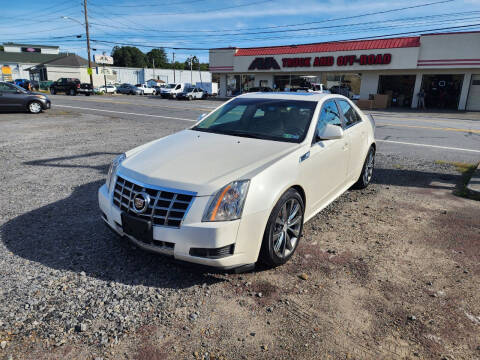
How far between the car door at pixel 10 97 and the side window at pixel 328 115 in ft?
54.5

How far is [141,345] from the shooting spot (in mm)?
2445

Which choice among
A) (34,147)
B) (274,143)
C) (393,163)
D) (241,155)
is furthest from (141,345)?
(34,147)

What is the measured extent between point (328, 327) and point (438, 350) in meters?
0.74

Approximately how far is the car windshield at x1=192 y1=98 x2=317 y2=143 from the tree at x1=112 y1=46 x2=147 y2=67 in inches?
5137

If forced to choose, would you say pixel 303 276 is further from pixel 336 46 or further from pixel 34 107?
pixel 336 46

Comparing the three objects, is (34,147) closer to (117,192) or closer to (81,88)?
(117,192)

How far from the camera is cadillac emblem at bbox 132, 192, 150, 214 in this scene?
2988 mm

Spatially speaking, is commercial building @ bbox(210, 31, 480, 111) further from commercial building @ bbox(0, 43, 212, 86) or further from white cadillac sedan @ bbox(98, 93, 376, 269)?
white cadillac sedan @ bbox(98, 93, 376, 269)

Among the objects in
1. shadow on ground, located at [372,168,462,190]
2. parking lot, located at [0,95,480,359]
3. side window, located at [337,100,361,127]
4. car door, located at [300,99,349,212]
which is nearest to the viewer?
parking lot, located at [0,95,480,359]

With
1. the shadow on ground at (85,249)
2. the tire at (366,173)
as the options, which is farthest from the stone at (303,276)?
the tire at (366,173)

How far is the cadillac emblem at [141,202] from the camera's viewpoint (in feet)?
9.80

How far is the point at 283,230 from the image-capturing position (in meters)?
3.38

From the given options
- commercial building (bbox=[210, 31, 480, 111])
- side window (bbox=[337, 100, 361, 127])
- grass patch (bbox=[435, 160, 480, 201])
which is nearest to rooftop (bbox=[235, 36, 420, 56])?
commercial building (bbox=[210, 31, 480, 111])

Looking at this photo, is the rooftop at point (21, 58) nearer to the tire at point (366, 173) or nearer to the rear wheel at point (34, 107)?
the rear wheel at point (34, 107)
